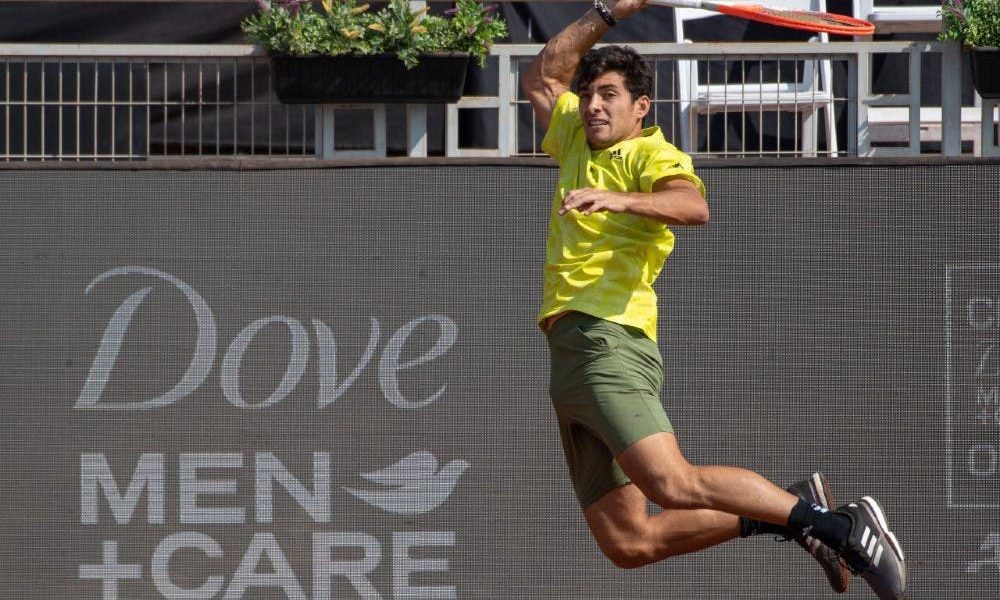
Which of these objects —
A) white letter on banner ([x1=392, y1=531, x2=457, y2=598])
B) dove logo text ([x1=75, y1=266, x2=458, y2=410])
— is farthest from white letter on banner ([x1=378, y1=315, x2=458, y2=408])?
white letter on banner ([x1=392, y1=531, x2=457, y2=598])

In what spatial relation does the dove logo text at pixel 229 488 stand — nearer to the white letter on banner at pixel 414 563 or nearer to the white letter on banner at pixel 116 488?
the white letter on banner at pixel 116 488

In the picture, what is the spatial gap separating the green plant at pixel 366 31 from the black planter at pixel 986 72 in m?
2.14

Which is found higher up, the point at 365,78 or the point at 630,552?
the point at 365,78

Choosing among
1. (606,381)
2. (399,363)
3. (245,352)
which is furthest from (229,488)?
(606,381)

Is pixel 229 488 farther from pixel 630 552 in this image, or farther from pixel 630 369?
pixel 630 369

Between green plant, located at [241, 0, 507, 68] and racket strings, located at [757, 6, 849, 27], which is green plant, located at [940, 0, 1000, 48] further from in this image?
green plant, located at [241, 0, 507, 68]

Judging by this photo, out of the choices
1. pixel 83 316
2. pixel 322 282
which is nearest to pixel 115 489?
pixel 83 316

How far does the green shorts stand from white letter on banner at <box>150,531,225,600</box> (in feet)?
6.40

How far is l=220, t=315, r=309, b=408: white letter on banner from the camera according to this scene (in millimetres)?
6551

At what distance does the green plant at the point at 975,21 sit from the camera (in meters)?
6.62

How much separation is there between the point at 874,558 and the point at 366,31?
3130mm

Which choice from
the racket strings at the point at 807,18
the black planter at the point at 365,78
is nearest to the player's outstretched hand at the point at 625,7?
the racket strings at the point at 807,18

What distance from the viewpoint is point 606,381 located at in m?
5.09

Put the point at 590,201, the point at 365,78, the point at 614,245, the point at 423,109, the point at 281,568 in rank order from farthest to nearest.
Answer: the point at 423,109, the point at 365,78, the point at 281,568, the point at 614,245, the point at 590,201
